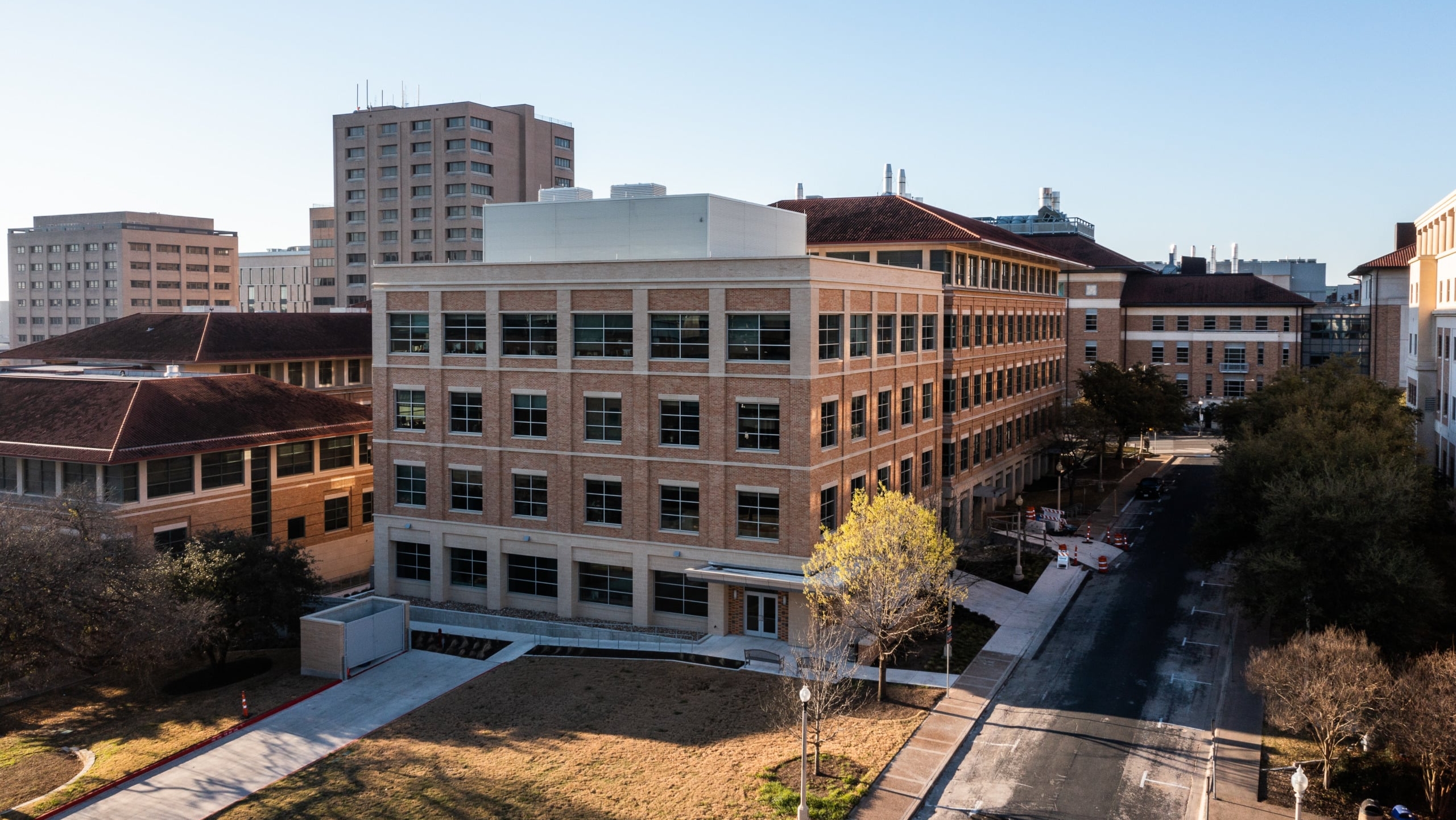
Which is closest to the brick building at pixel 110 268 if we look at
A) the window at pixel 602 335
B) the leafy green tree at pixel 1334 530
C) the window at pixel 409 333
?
the window at pixel 409 333

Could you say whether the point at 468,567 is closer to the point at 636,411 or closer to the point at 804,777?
the point at 636,411

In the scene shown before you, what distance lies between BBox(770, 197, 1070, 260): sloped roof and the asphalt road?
20.4 metres

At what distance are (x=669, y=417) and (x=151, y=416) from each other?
81.3 ft

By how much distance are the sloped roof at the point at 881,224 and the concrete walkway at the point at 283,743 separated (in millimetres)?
31787

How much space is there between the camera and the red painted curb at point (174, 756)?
30.2m

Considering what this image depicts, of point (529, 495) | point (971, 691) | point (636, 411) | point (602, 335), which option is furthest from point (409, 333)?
point (971, 691)

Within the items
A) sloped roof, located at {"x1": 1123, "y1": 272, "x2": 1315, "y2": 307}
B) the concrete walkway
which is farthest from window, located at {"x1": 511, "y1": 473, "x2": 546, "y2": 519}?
sloped roof, located at {"x1": 1123, "y1": 272, "x2": 1315, "y2": 307}

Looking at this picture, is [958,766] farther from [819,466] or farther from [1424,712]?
[819,466]

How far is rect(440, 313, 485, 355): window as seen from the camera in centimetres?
4872

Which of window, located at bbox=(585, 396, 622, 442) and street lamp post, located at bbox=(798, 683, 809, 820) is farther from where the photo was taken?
window, located at bbox=(585, 396, 622, 442)

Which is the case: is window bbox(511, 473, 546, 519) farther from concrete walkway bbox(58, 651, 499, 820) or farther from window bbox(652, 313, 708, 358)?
window bbox(652, 313, 708, 358)

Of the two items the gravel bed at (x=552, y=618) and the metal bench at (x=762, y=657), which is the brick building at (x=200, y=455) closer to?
the gravel bed at (x=552, y=618)

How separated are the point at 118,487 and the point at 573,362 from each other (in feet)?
67.7

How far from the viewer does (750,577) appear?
42.9m
